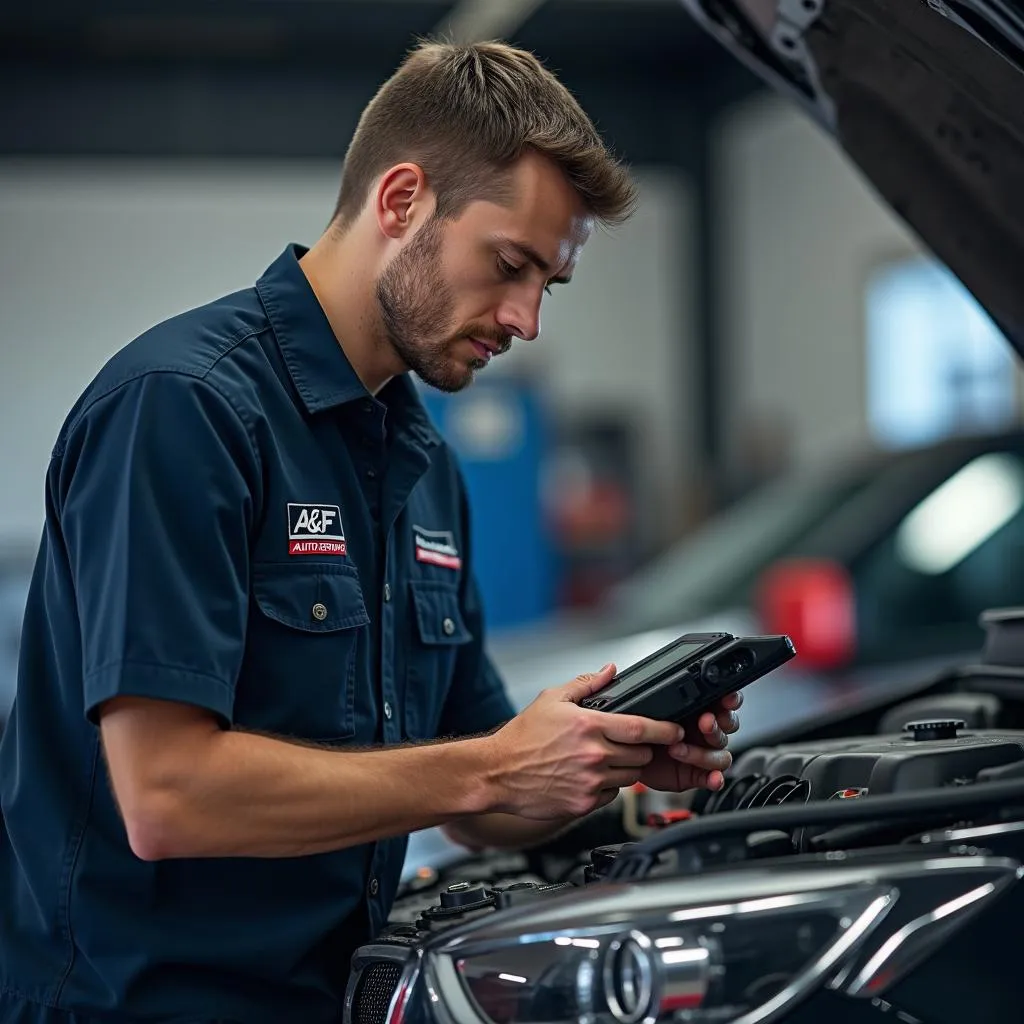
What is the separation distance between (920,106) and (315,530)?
92 cm

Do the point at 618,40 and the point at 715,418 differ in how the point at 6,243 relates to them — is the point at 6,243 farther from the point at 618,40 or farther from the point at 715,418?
the point at 715,418

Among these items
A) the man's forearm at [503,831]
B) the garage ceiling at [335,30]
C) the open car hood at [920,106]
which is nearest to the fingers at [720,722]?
the man's forearm at [503,831]

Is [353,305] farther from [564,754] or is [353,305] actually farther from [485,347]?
[564,754]

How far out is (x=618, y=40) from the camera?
9.68m

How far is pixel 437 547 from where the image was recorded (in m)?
1.72

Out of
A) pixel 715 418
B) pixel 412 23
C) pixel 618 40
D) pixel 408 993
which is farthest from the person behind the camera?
pixel 715 418

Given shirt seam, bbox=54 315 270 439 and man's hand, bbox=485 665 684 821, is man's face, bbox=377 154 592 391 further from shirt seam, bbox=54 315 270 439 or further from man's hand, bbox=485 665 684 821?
man's hand, bbox=485 665 684 821

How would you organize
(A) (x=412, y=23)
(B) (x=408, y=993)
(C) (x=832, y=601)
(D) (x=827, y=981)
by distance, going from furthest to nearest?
(A) (x=412, y=23) < (C) (x=832, y=601) < (B) (x=408, y=993) < (D) (x=827, y=981)

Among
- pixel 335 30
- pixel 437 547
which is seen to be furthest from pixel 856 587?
pixel 335 30

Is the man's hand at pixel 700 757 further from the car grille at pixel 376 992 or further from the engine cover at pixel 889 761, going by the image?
the car grille at pixel 376 992

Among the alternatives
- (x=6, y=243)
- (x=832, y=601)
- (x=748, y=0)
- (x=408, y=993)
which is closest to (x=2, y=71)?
(x=6, y=243)

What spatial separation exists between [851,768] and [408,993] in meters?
0.54

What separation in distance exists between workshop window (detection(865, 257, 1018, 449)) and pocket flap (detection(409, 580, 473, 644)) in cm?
705

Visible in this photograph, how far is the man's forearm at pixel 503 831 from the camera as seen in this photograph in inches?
68.6
